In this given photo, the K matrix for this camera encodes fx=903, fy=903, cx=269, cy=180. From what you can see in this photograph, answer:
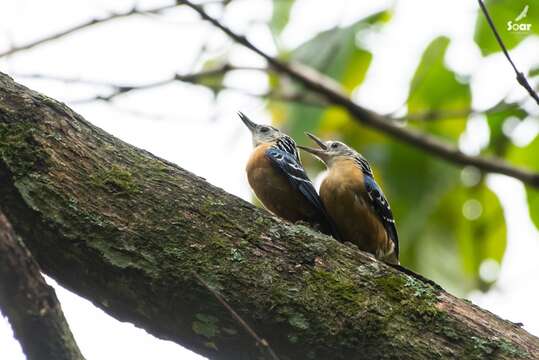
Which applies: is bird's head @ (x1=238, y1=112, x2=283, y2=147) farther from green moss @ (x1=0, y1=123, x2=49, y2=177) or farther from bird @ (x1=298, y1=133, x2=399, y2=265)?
green moss @ (x1=0, y1=123, x2=49, y2=177)

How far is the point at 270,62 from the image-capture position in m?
6.30

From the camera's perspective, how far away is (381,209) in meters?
5.75

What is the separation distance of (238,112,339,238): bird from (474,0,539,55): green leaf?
1529mm

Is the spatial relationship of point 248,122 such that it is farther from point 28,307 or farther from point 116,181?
point 28,307

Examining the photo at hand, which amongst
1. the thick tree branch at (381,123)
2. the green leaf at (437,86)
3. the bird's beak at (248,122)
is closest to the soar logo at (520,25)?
the green leaf at (437,86)

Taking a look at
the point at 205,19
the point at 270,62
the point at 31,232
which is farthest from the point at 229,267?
the point at 270,62

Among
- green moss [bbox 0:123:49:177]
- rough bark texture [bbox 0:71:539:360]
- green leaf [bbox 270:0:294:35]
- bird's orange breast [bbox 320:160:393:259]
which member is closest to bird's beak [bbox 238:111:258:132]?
green leaf [bbox 270:0:294:35]

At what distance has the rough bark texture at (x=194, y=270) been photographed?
382 centimetres

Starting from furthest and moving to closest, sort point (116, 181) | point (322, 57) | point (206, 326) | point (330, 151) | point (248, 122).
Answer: point (248, 122) → point (322, 57) → point (330, 151) → point (116, 181) → point (206, 326)

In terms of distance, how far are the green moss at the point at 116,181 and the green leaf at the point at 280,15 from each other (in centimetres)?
271

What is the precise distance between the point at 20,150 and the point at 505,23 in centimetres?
348

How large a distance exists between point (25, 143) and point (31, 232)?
0.41 m

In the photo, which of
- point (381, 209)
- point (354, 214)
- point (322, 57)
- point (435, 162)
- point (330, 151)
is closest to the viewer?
point (354, 214)

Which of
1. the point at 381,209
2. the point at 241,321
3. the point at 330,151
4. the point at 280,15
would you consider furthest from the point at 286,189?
the point at 241,321
